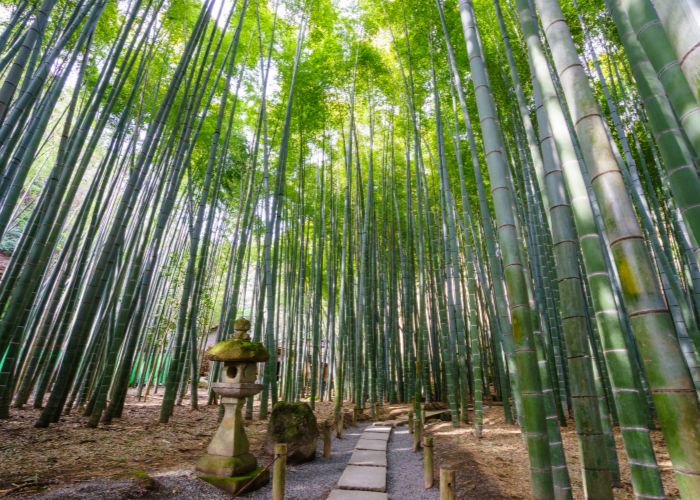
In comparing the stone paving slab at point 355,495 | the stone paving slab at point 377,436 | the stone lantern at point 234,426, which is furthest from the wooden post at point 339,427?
the stone paving slab at point 355,495

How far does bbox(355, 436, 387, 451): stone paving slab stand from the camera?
12.2 feet

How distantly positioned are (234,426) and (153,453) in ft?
3.27

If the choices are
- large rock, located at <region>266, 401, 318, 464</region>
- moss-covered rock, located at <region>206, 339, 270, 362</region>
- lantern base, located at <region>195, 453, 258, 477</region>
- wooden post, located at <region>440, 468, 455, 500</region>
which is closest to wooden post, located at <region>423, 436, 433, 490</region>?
wooden post, located at <region>440, 468, 455, 500</region>

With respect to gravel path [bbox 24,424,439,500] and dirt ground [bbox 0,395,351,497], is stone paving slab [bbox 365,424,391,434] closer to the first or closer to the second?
gravel path [bbox 24,424,439,500]

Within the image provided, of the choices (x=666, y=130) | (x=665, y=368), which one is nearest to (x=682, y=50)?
(x=666, y=130)

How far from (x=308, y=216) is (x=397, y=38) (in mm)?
4339

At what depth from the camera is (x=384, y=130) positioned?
6.77 m

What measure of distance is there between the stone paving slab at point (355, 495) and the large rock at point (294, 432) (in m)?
0.89

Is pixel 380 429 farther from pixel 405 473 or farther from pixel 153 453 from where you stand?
pixel 153 453

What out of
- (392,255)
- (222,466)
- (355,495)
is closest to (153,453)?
(222,466)

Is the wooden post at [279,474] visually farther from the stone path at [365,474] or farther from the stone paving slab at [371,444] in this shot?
the stone paving slab at [371,444]

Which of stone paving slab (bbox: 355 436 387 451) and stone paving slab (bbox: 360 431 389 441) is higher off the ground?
stone paving slab (bbox: 360 431 389 441)

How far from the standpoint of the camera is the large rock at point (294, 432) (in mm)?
3360

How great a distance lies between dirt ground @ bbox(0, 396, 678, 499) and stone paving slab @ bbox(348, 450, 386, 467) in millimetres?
542
